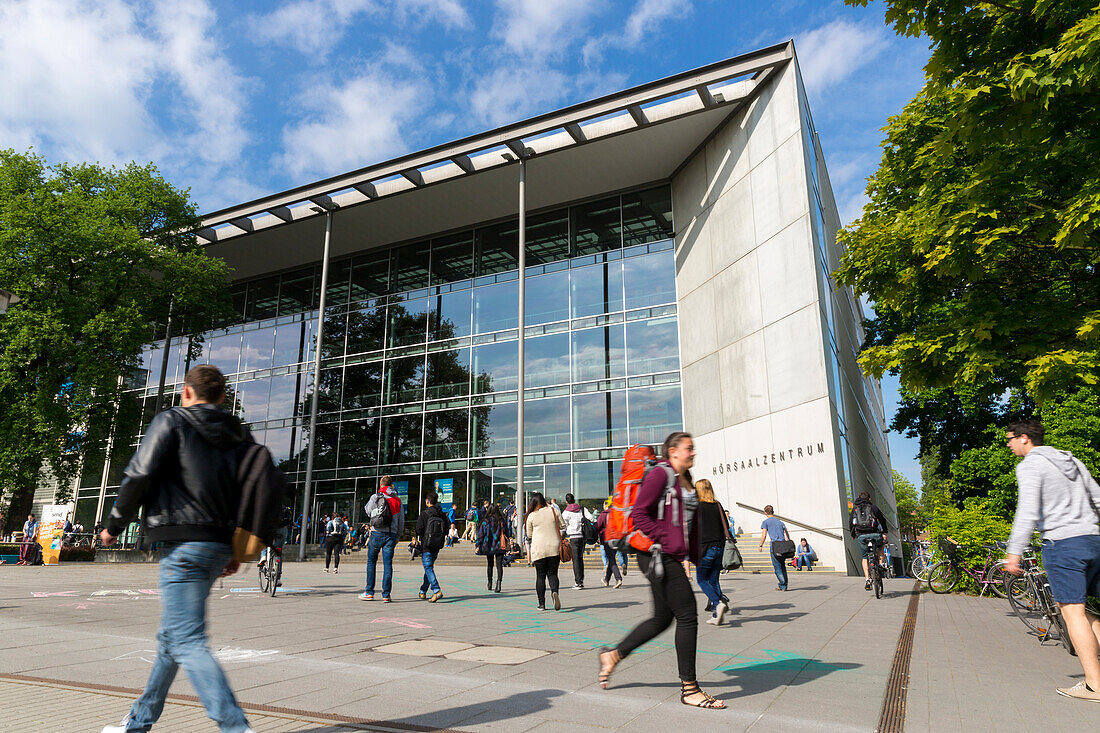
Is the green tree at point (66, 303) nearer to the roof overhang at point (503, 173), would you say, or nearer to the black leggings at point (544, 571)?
the roof overhang at point (503, 173)

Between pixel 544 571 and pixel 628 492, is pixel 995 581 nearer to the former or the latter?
pixel 544 571

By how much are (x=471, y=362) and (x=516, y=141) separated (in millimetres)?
9461

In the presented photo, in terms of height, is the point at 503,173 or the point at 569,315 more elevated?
the point at 503,173

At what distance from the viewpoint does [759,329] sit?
906 inches

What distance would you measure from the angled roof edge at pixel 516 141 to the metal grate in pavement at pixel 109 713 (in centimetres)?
2288

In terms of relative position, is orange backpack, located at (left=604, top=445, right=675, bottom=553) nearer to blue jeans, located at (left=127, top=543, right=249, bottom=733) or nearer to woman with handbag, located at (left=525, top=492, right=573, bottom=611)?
blue jeans, located at (left=127, top=543, right=249, bottom=733)

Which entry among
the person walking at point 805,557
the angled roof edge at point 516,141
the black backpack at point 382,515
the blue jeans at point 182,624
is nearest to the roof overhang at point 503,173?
the angled roof edge at point 516,141

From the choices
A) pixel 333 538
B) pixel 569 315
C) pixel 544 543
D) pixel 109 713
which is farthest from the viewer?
pixel 569 315

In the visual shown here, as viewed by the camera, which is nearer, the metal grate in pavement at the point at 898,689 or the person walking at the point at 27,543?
the metal grate in pavement at the point at 898,689

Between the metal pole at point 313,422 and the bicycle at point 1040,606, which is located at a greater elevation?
the metal pole at point 313,422

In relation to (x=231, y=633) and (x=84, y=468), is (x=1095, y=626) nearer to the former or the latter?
(x=231, y=633)

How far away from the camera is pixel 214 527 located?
3.11 metres

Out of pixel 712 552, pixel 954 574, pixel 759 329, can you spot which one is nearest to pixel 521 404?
pixel 759 329

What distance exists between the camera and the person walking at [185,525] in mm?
3012
